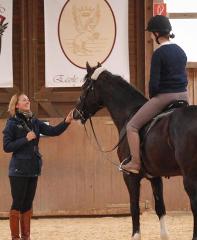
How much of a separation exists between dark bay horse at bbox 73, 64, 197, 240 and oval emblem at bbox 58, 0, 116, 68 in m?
2.86

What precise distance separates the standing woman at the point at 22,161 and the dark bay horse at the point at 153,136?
0.56m

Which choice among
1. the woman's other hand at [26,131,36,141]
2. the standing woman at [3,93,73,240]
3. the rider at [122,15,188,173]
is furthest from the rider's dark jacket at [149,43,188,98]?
the standing woman at [3,93,73,240]

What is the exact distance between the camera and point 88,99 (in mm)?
7195

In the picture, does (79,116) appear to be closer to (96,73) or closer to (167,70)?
(96,73)

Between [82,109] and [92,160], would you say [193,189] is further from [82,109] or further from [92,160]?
[92,160]

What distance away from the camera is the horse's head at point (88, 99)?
23.4 feet

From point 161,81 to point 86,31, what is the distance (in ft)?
12.5

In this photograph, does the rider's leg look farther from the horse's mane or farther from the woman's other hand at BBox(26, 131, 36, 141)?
the woman's other hand at BBox(26, 131, 36, 141)

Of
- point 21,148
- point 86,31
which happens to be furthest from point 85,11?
point 21,148

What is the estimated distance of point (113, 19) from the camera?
1002 cm

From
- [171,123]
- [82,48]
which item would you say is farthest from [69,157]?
[171,123]

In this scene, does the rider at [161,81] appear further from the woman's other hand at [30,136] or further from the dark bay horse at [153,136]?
the woman's other hand at [30,136]

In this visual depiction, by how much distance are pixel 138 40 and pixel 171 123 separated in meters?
4.27

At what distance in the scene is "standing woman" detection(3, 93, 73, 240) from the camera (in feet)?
23.0
